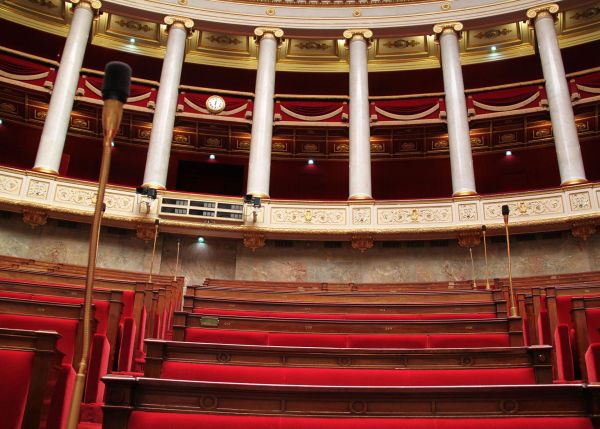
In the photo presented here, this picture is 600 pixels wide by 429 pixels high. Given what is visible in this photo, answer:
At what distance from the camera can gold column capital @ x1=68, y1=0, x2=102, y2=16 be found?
1476cm

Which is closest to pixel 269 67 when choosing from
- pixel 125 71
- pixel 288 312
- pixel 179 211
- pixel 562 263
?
pixel 179 211

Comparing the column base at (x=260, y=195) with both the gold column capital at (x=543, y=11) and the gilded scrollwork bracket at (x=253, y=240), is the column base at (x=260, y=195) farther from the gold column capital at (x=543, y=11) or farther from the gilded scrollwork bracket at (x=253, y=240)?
the gold column capital at (x=543, y=11)

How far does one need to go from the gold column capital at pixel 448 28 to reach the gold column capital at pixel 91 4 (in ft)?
31.3

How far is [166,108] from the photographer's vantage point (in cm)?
1416

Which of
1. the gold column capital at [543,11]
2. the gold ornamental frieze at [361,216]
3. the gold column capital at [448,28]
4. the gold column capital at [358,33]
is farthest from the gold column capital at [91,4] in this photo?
the gold column capital at [543,11]

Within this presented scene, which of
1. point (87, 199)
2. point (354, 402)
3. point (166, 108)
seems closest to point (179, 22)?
point (166, 108)

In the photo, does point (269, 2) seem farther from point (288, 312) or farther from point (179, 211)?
point (288, 312)

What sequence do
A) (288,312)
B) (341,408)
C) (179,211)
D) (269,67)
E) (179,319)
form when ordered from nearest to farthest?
(341,408) < (179,319) < (288,312) < (179,211) < (269,67)

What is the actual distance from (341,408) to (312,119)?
1307cm

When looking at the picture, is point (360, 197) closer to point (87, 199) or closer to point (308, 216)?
point (308, 216)

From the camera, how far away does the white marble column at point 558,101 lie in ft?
41.0

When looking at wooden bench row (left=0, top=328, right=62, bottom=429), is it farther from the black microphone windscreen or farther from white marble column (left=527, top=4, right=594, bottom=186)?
white marble column (left=527, top=4, right=594, bottom=186)

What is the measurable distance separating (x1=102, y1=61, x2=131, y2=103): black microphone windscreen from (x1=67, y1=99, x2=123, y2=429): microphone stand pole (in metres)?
0.02

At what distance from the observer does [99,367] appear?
15.1ft
